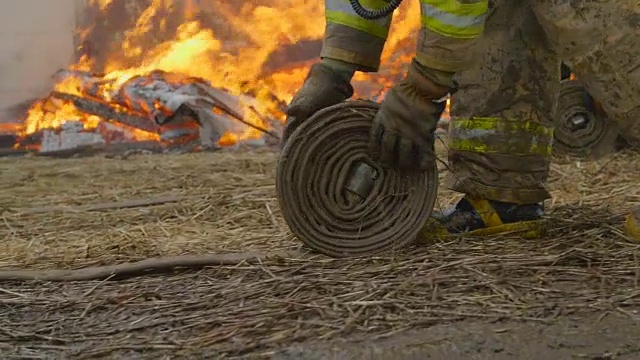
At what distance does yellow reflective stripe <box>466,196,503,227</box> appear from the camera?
2537 mm

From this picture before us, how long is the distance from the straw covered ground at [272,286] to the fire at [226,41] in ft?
13.7

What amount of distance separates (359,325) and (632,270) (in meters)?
0.75

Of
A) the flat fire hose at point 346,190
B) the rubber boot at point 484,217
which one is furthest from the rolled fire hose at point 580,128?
the flat fire hose at point 346,190

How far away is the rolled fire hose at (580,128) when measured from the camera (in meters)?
5.14

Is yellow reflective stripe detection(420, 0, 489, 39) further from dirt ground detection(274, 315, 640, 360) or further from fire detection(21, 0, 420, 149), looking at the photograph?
fire detection(21, 0, 420, 149)

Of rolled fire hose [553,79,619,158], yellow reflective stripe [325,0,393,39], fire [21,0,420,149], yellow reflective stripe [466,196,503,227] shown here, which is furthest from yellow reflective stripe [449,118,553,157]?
fire [21,0,420,149]

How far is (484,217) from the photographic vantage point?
2.55 metres

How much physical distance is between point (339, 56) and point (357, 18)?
0.13 metres

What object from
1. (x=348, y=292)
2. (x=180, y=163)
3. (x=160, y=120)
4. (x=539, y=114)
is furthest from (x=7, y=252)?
(x=160, y=120)

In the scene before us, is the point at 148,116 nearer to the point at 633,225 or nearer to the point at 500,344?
the point at 633,225

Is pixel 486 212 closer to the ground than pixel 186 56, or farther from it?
closer to the ground

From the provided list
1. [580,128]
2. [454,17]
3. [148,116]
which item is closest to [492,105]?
[454,17]

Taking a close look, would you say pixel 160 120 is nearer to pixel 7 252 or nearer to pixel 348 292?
pixel 7 252

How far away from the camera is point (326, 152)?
7.77ft
